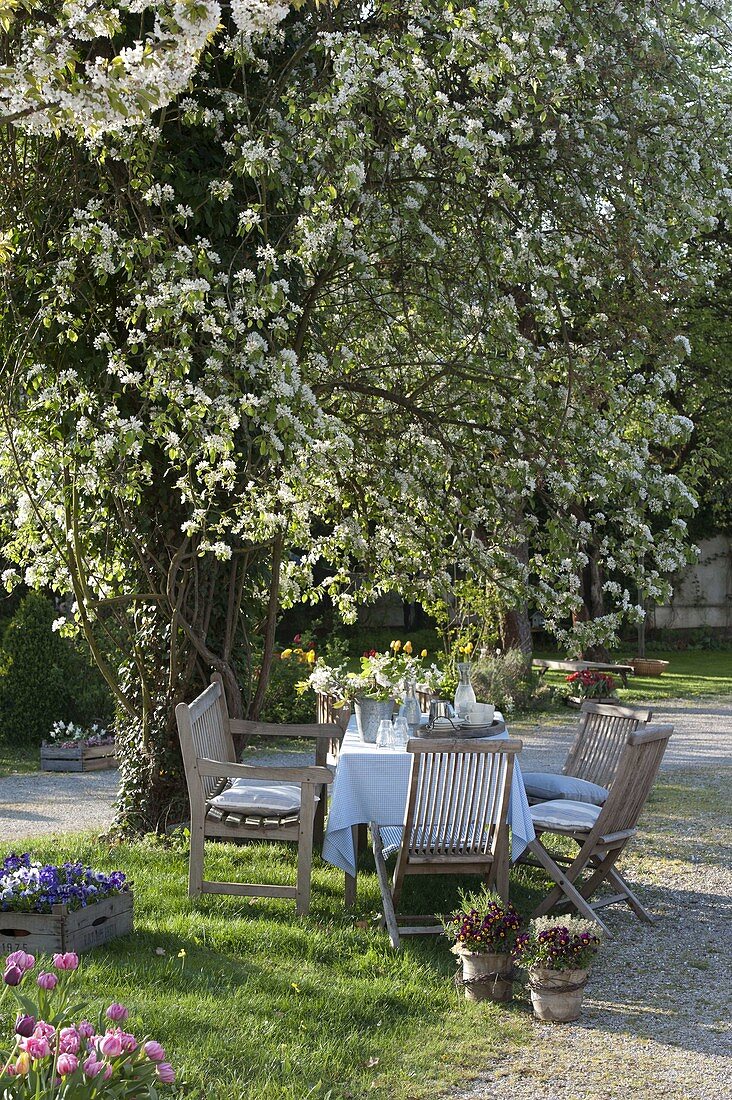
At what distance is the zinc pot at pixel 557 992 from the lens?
4.32m

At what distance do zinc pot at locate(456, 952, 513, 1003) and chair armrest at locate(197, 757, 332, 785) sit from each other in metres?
1.07

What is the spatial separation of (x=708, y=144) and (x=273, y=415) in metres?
3.33

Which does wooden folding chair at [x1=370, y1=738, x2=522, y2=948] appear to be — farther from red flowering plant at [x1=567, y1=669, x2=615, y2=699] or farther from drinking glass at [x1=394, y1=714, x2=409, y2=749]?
red flowering plant at [x1=567, y1=669, x2=615, y2=699]

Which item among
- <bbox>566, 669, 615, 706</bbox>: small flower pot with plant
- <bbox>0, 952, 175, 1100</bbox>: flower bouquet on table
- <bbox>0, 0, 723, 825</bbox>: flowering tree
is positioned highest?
<bbox>0, 0, 723, 825</bbox>: flowering tree

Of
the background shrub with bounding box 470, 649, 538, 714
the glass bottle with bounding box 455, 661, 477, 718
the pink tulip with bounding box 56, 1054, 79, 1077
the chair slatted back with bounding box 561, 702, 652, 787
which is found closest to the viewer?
the pink tulip with bounding box 56, 1054, 79, 1077

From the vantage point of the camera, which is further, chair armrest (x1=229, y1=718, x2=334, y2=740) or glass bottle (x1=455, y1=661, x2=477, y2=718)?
chair armrest (x1=229, y1=718, x2=334, y2=740)

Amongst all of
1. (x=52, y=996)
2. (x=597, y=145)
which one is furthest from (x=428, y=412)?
(x=52, y=996)

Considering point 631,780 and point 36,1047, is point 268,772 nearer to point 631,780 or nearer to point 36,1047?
point 631,780

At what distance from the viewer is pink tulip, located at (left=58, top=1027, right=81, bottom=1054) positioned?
7.72 ft

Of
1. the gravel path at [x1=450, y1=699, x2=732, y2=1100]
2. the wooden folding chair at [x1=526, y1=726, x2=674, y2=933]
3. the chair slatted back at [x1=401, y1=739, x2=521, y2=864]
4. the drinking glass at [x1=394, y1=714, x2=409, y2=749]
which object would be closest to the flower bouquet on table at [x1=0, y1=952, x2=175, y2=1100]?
the gravel path at [x1=450, y1=699, x2=732, y2=1100]

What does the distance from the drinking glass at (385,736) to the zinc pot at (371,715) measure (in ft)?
0.45

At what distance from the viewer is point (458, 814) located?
5.09m

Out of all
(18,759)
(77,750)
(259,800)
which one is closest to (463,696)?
(259,800)

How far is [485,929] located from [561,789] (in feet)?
5.73
